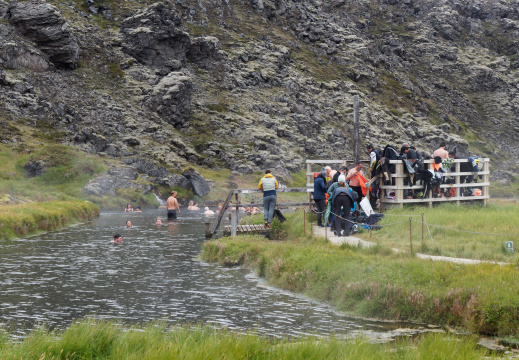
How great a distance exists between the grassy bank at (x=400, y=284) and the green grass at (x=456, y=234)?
6.19 ft

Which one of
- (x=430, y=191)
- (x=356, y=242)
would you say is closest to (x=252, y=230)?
(x=356, y=242)

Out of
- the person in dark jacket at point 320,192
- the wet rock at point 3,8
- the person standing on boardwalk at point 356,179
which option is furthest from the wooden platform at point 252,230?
the wet rock at point 3,8

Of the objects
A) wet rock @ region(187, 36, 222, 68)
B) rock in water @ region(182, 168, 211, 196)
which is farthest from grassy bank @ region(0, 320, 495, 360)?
wet rock @ region(187, 36, 222, 68)

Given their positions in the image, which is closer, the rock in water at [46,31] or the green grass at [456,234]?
the green grass at [456,234]

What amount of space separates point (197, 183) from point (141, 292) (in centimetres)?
4524

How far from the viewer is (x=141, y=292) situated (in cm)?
1659

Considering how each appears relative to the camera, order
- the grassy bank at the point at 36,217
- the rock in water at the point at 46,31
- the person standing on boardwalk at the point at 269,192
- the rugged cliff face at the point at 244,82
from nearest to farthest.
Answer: the person standing on boardwalk at the point at 269,192
the grassy bank at the point at 36,217
the rugged cliff face at the point at 244,82
the rock in water at the point at 46,31

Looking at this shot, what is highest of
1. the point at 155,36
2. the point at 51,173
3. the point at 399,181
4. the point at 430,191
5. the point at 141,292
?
the point at 155,36

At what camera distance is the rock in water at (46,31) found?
76875 millimetres

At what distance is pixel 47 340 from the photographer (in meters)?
8.71

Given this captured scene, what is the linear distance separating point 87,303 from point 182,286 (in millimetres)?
3387

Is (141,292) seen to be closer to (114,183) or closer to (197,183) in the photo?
(114,183)

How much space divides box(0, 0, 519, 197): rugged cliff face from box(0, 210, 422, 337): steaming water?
36.3 metres

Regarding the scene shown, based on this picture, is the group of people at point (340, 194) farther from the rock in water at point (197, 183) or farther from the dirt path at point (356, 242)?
the rock in water at point (197, 183)
